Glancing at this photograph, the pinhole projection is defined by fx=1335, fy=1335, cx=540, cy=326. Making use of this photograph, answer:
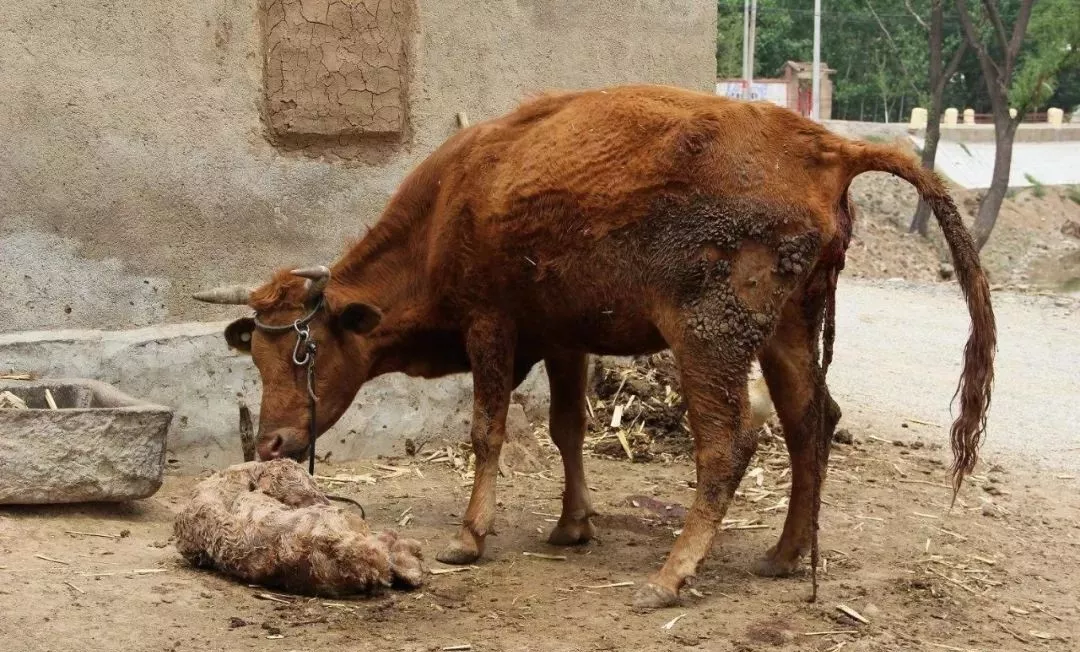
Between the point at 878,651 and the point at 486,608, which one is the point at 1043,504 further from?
the point at 486,608

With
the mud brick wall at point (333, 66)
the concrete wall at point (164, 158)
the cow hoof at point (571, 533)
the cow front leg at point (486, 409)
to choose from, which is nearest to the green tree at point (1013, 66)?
the concrete wall at point (164, 158)

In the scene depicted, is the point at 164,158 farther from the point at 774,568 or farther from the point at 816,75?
the point at 816,75

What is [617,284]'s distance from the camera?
225 inches

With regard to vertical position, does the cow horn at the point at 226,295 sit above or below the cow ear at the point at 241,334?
above

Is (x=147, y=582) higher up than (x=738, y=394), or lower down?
lower down

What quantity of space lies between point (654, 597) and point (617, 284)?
1.32 m

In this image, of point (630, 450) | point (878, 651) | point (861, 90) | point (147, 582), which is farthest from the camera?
point (861, 90)

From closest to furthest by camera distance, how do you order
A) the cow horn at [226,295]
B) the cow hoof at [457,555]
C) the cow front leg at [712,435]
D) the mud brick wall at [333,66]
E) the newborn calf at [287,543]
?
1. the newborn calf at [287,543]
2. the cow front leg at [712,435]
3. the cow hoof at [457,555]
4. the cow horn at [226,295]
5. the mud brick wall at [333,66]

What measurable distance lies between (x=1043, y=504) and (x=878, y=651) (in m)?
2.95

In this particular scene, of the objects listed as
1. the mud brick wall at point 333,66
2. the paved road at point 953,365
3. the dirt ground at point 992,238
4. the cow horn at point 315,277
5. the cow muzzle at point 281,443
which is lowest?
the dirt ground at point 992,238

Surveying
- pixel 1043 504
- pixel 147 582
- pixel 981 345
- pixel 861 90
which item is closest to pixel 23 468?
pixel 147 582

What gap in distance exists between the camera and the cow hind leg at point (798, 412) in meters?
5.96

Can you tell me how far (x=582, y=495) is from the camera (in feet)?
21.5

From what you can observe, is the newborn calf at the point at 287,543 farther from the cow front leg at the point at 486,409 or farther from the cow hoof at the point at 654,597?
the cow hoof at the point at 654,597
